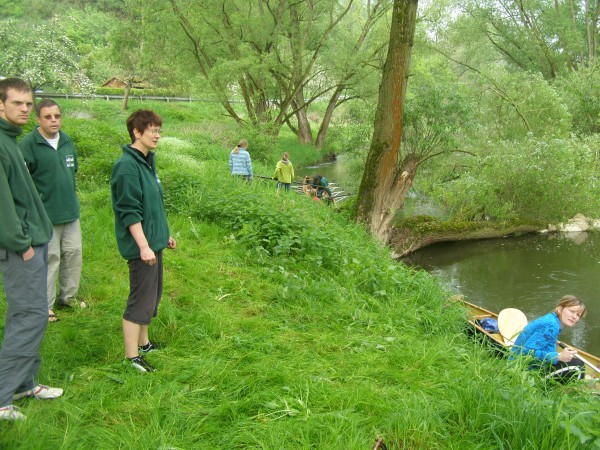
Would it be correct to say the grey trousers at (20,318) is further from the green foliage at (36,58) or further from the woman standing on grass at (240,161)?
the green foliage at (36,58)

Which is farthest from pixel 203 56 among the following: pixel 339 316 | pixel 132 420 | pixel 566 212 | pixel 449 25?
pixel 132 420

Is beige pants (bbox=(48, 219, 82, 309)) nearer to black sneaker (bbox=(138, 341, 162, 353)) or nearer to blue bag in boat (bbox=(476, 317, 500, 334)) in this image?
black sneaker (bbox=(138, 341, 162, 353))

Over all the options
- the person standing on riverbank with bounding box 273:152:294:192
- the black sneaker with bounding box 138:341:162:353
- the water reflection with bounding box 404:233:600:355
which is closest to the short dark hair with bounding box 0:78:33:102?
the black sneaker with bounding box 138:341:162:353

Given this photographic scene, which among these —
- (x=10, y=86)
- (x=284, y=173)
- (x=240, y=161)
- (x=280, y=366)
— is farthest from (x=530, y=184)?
(x=10, y=86)

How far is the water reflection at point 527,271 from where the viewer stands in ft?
34.0

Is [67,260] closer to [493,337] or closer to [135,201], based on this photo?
[135,201]

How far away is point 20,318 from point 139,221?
0.89 m

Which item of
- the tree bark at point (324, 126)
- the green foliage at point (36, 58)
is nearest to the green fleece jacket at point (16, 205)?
the green foliage at point (36, 58)

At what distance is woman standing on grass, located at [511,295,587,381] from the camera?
4.34m

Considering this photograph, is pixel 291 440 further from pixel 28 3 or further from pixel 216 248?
pixel 28 3

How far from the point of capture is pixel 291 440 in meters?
2.70

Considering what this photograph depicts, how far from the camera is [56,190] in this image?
4.10 m

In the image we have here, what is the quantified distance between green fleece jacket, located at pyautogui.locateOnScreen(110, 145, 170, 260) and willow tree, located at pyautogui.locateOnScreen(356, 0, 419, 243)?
7.15 metres

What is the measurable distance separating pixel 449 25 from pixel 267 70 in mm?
11072
